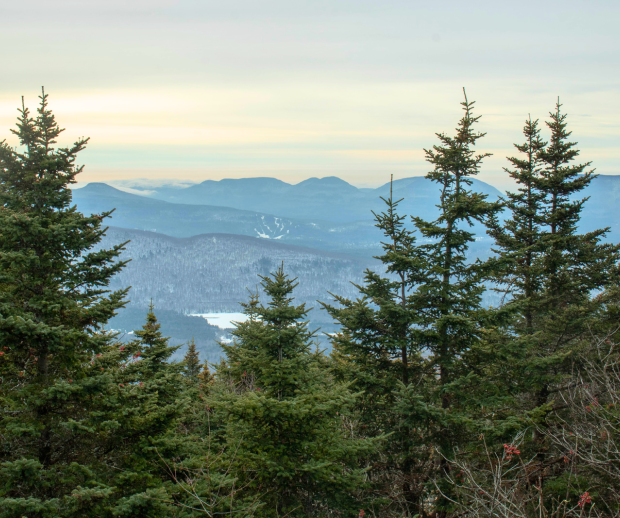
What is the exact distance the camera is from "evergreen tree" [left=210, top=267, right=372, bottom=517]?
9.66 m

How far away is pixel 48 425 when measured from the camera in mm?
8914

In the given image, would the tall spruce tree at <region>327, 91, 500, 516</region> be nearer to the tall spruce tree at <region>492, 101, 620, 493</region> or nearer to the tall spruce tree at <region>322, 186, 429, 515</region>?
the tall spruce tree at <region>322, 186, 429, 515</region>

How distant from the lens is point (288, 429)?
10.0 metres

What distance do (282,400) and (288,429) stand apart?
0.59 meters

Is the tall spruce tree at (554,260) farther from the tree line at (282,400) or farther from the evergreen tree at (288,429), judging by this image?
the evergreen tree at (288,429)

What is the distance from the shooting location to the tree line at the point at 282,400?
8.52 m

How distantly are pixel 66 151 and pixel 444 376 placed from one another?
445 inches

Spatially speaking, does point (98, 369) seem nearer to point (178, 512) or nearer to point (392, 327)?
point (178, 512)

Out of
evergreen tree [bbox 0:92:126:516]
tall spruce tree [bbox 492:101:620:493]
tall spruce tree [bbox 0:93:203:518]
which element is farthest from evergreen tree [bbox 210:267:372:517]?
tall spruce tree [bbox 492:101:620:493]

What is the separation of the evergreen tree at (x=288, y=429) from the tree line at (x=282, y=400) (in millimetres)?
44

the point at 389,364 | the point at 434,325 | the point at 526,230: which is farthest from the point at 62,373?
the point at 526,230

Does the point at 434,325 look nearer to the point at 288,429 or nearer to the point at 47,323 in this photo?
the point at 288,429

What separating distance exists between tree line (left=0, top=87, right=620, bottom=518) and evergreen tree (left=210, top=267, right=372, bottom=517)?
4 centimetres

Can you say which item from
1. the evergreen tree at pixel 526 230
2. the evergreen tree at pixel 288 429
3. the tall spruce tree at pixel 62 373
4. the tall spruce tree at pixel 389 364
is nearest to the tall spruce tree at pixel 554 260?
the evergreen tree at pixel 526 230
